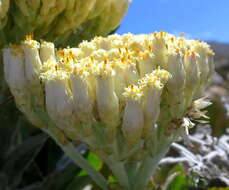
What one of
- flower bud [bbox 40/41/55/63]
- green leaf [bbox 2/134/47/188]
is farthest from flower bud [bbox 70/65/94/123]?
green leaf [bbox 2/134/47/188]

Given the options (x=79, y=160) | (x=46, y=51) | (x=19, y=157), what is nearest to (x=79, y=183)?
(x=19, y=157)

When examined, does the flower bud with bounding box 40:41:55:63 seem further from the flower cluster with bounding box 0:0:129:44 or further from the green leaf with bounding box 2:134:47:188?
the green leaf with bounding box 2:134:47:188

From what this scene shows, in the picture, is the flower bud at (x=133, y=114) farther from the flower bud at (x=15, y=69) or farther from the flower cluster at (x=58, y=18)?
the flower cluster at (x=58, y=18)

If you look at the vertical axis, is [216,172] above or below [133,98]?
below

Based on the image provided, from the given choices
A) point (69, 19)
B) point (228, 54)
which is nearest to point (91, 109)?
point (69, 19)

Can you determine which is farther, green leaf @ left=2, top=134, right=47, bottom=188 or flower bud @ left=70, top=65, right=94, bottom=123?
green leaf @ left=2, top=134, right=47, bottom=188

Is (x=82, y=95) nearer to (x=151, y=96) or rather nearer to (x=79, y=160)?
(x=151, y=96)

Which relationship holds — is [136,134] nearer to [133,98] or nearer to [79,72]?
[133,98]
